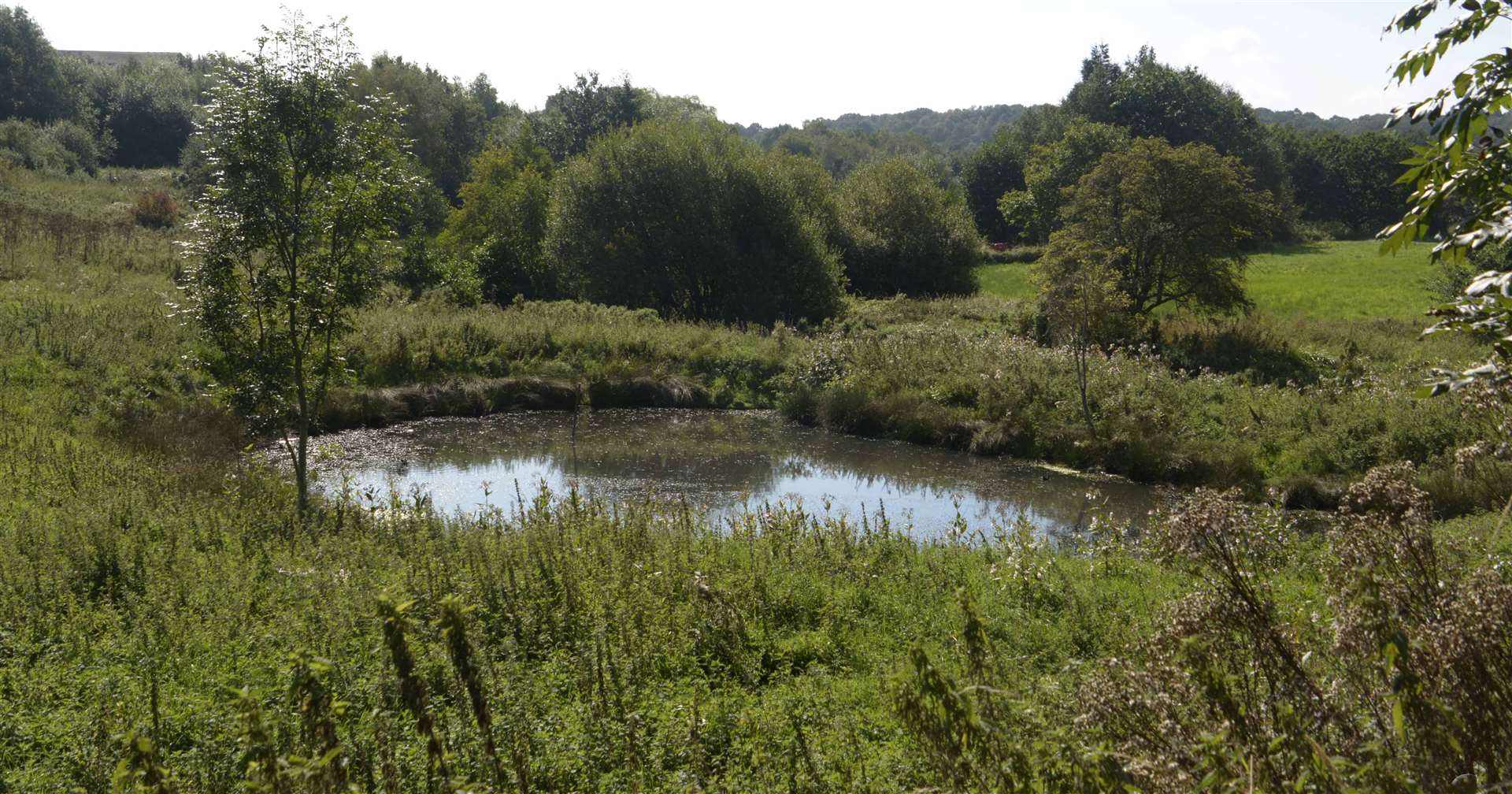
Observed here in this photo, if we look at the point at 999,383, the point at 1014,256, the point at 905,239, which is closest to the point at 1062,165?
the point at 1014,256

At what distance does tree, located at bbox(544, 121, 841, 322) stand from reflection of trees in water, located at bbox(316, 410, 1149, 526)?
901cm

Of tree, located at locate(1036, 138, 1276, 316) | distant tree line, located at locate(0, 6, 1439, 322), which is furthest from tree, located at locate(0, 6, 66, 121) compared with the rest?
tree, located at locate(1036, 138, 1276, 316)

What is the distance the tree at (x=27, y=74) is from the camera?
6091cm

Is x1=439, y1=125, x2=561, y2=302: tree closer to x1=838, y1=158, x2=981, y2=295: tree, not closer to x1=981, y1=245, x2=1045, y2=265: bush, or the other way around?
x1=838, y1=158, x2=981, y2=295: tree

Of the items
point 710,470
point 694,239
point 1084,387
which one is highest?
point 694,239

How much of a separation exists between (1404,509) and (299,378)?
12.9 meters

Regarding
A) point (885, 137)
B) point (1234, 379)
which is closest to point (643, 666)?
point (1234, 379)

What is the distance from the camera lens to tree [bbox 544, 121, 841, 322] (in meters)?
33.6

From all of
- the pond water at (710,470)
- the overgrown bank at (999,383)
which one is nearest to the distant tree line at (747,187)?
the overgrown bank at (999,383)

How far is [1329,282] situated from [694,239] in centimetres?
2340

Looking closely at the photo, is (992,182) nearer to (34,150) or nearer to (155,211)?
(155,211)

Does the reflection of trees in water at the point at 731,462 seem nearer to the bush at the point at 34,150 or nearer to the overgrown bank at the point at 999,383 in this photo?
the overgrown bank at the point at 999,383

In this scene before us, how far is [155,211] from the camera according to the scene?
138 feet

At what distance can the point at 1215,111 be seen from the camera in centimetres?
5844
